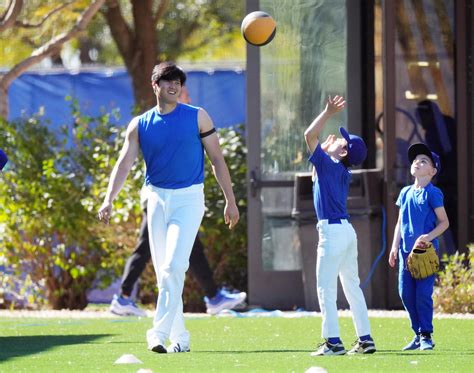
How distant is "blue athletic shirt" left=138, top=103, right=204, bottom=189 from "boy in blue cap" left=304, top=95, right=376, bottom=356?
798 mm

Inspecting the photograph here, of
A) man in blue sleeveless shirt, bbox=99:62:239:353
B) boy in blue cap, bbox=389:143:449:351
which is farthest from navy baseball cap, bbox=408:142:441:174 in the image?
man in blue sleeveless shirt, bbox=99:62:239:353

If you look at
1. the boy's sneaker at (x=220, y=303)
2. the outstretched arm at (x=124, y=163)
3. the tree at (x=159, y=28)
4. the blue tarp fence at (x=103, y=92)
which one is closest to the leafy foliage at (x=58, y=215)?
→ the boy's sneaker at (x=220, y=303)

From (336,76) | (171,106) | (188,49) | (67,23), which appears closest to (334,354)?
(171,106)

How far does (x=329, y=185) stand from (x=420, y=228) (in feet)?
2.76

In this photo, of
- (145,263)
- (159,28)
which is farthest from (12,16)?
(159,28)

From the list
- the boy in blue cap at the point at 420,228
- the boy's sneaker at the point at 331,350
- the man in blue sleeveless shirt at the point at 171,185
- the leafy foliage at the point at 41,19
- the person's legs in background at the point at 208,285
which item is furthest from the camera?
the leafy foliage at the point at 41,19

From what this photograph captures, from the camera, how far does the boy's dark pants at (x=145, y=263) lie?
41.8 feet

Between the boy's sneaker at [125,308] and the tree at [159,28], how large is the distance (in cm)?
532

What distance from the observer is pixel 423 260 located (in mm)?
9242

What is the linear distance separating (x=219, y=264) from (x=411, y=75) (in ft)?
9.08

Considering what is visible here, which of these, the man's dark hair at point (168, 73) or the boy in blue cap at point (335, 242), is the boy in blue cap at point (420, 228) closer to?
the boy in blue cap at point (335, 242)

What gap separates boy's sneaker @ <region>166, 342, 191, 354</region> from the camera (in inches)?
361

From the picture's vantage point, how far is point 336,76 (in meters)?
14.2

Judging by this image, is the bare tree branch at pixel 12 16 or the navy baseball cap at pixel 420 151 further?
the bare tree branch at pixel 12 16
